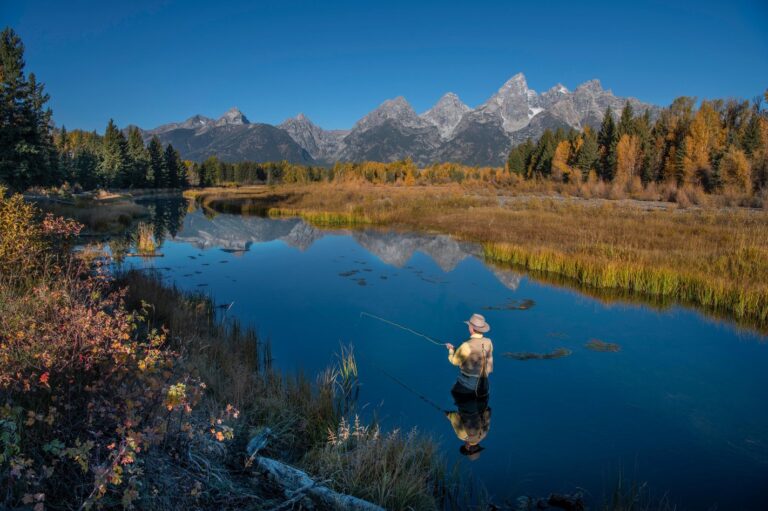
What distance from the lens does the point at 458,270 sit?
19938mm

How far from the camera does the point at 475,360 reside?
8070mm

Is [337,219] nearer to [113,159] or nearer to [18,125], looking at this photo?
[18,125]

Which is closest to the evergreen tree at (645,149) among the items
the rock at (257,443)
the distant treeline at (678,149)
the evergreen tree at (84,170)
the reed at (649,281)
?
the distant treeline at (678,149)

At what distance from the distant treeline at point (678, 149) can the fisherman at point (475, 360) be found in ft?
129

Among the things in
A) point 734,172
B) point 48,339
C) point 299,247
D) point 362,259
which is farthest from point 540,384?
point 734,172

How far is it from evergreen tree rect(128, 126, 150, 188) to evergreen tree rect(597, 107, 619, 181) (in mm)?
74003

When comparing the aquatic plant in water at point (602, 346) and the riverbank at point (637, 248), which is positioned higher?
the riverbank at point (637, 248)

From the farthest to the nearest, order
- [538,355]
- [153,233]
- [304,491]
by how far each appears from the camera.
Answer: [153,233] → [538,355] → [304,491]

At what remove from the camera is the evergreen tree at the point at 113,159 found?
7112cm

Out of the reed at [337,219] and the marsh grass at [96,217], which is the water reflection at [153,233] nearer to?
the marsh grass at [96,217]

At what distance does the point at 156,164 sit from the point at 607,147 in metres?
79.6

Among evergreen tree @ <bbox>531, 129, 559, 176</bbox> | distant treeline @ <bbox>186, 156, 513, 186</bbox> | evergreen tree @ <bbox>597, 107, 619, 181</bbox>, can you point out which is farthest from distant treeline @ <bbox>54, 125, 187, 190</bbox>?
evergreen tree @ <bbox>597, 107, 619, 181</bbox>

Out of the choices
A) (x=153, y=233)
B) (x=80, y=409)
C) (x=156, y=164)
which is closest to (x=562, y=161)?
(x=153, y=233)

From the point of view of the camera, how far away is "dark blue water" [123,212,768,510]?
256 inches
